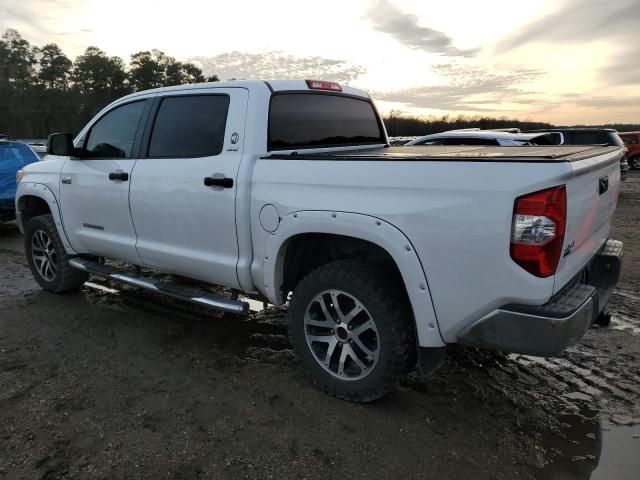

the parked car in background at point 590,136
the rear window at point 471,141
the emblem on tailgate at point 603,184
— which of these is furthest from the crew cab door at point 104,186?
the parked car in background at point 590,136

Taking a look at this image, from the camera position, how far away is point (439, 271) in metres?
2.59

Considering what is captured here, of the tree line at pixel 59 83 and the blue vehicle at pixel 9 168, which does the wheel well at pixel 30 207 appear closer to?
the blue vehicle at pixel 9 168

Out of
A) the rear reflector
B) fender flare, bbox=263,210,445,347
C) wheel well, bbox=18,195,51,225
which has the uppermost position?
the rear reflector

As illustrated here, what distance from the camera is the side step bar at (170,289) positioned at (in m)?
3.56

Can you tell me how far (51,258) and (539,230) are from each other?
5.02 meters

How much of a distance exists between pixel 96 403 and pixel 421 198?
7.93ft

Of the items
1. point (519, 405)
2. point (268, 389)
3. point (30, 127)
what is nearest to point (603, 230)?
point (519, 405)

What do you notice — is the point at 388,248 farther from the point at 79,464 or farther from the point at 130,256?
the point at 130,256

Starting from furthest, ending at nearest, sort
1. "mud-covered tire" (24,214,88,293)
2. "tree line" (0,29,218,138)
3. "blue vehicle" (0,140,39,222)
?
"tree line" (0,29,218,138)
"blue vehicle" (0,140,39,222)
"mud-covered tire" (24,214,88,293)

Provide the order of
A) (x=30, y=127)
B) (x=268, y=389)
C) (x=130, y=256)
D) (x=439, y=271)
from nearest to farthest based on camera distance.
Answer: (x=439, y=271), (x=268, y=389), (x=130, y=256), (x=30, y=127)

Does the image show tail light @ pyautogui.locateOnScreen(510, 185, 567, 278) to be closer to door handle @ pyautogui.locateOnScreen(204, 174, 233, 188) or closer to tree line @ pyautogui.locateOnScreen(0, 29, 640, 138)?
door handle @ pyautogui.locateOnScreen(204, 174, 233, 188)

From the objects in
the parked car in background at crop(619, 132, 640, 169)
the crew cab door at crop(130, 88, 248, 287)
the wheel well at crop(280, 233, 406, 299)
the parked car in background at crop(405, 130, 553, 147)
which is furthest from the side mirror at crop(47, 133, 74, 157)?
the parked car in background at crop(619, 132, 640, 169)

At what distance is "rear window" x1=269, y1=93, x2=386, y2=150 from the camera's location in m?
3.68

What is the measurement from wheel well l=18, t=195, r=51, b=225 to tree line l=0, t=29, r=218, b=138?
4789 cm
